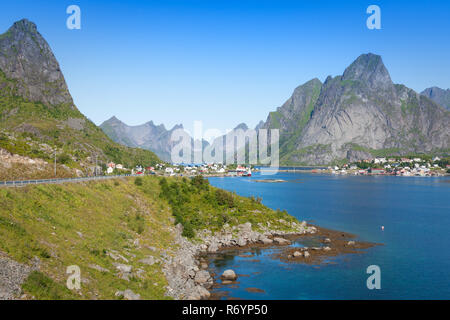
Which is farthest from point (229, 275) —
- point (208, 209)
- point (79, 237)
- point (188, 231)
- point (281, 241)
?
point (208, 209)

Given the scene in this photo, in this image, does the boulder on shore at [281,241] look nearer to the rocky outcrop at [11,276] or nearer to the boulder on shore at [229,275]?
the boulder on shore at [229,275]

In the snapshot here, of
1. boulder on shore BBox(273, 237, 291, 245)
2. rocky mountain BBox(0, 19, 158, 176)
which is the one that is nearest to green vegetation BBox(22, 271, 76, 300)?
boulder on shore BBox(273, 237, 291, 245)

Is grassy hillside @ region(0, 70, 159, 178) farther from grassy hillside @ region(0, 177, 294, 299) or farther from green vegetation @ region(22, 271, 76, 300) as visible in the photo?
green vegetation @ region(22, 271, 76, 300)

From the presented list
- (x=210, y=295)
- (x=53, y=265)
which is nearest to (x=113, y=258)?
(x=53, y=265)

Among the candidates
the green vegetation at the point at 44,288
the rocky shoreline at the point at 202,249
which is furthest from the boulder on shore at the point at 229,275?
the green vegetation at the point at 44,288

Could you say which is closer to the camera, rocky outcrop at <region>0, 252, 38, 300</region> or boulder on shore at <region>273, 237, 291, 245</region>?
rocky outcrop at <region>0, 252, 38, 300</region>

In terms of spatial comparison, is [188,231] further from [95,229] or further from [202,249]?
[95,229]
